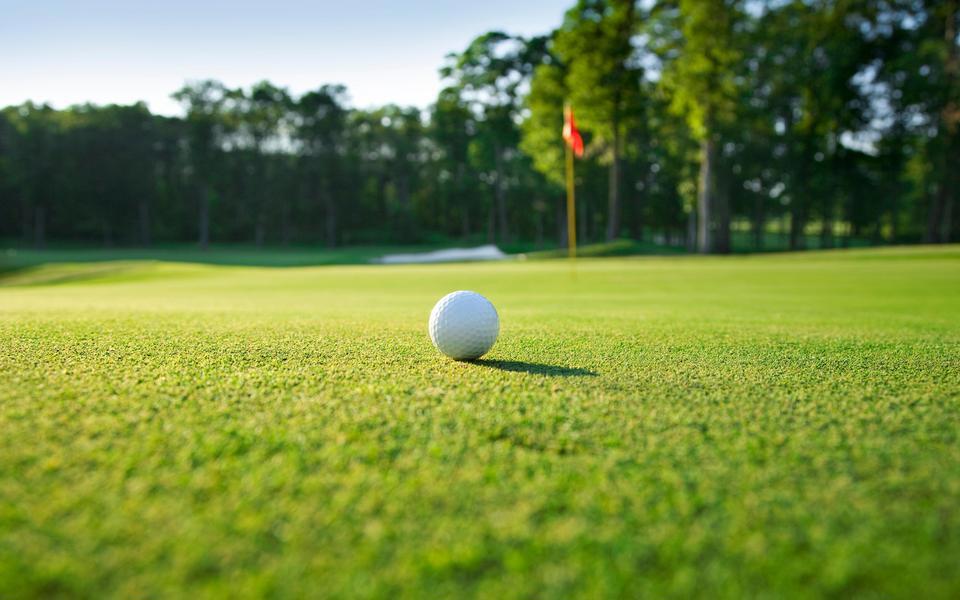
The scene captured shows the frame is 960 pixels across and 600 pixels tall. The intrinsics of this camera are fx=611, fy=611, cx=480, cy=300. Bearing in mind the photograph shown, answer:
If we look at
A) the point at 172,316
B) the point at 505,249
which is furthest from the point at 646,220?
the point at 172,316

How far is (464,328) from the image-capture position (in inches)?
145

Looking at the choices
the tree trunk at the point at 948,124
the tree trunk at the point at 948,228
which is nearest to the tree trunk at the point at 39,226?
the tree trunk at the point at 948,124

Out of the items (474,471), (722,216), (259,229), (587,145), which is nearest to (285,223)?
(259,229)

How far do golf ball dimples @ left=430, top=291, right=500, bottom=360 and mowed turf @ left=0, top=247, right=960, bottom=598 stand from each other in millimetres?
152

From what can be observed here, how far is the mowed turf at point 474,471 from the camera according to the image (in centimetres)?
139

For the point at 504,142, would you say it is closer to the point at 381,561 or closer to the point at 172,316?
the point at 172,316

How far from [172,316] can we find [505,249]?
130 feet

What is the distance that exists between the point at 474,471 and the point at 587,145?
44.1 meters

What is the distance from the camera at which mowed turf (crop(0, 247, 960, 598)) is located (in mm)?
1394

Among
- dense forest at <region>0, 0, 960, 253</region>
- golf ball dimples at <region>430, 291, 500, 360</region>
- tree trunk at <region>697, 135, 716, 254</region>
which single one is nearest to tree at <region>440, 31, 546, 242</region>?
dense forest at <region>0, 0, 960, 253</region>

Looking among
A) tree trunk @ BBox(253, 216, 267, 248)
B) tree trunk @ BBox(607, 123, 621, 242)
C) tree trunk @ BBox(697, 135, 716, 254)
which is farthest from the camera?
tree trunk @ BBox(253, 216, 267, 248)

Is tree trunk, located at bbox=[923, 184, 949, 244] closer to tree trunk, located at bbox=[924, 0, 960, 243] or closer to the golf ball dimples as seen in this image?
tree trunk, located at bbox=[924, 0, 960, 243]

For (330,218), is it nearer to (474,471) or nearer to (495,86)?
(495,86)

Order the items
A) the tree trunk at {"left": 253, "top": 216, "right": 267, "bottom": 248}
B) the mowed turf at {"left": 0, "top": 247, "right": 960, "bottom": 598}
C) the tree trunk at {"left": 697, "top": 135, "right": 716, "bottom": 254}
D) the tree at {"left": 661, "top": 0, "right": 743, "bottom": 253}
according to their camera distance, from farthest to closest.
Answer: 1. the tree trunk at {"left": 253, "top": 216, "right": 267, "bottom": 248}
2. the tree trunk at {"left": 697, "top": 135, "right": 716, "bottom": 254}
3. the tree at {"left": 661, "top": 0, "right": 743, "bottom": 253}
4. the mowed turf at {"left": 0, "top": 247, "right": 960, "bottom": 598}
